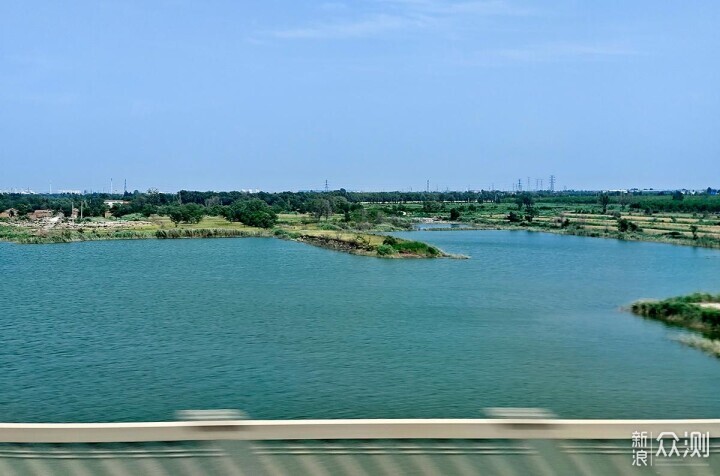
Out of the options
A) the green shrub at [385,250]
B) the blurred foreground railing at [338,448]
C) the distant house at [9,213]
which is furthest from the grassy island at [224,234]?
the blurred foreground railing at [338,448]

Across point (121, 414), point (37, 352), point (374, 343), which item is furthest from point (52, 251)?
point (121, 414)

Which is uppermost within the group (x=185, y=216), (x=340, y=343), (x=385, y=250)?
(x=185, y=216)

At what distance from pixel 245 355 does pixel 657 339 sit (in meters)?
8.70

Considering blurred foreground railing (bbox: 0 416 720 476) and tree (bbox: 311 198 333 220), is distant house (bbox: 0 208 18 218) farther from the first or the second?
blurred foreground railing (bbox: 0 416 720 476)

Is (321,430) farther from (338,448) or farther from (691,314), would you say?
(691,314)

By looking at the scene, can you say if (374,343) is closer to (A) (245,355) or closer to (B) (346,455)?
(A) (245,355)

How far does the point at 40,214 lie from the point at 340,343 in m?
54.4

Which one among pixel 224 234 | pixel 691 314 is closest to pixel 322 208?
pixel 224 234

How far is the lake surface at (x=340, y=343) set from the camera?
970cm

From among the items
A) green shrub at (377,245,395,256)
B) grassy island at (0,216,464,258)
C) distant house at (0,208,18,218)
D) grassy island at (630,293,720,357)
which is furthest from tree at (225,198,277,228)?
grassy island at (630,293,720,357)

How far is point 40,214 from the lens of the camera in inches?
2377

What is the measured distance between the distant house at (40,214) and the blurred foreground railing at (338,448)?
59.5m

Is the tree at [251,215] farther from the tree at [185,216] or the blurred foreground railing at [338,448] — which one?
the blurred foreground railing at [338,448]

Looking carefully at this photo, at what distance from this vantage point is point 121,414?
9.02 meters
